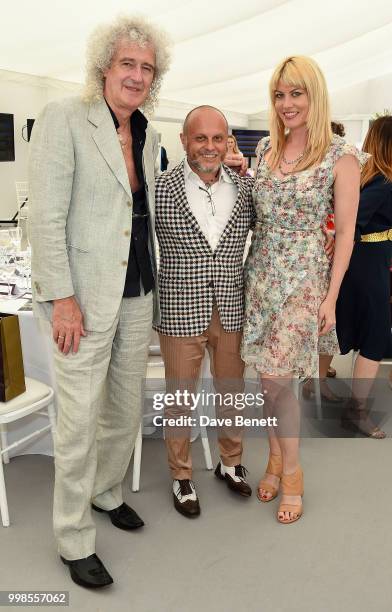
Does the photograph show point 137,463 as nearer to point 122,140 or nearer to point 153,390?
point 153,390

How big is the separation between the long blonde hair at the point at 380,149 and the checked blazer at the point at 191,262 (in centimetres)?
103

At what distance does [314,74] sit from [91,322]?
3.59 ft

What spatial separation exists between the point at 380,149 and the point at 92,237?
1.76 metres

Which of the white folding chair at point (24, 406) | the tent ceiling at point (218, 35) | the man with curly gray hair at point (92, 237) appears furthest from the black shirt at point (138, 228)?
the tent ceiling at point (218, 35)

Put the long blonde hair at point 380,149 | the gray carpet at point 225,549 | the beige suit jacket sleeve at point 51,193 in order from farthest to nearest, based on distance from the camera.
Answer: the long blonde hair at point 380,149, the gray carpet at point 225,549, the beige suit jacket sleeve at point 51,193

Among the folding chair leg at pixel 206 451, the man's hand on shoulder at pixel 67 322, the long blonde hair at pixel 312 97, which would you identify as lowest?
the folding chair leg at pixel 206 451

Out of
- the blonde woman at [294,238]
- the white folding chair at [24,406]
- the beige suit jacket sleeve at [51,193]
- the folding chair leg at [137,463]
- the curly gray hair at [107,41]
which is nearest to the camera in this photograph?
the beige suit jacket sleeve at [51,193]

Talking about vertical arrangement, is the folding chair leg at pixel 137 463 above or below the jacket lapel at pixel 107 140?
below

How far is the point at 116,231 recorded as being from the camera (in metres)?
1.70

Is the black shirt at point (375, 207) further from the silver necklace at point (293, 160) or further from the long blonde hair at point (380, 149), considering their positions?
the silver necklace at point (293, 160)

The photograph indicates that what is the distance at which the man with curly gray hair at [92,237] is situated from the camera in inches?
63.4

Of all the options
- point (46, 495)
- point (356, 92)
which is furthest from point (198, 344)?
A: point (356, 92)

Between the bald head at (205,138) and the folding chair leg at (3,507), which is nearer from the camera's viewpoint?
the bald head at (205,138)

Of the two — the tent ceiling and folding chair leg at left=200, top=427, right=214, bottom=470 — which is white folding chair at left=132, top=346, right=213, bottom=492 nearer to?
folding chair leg at left=200, top=427, right=214, bottom=470
